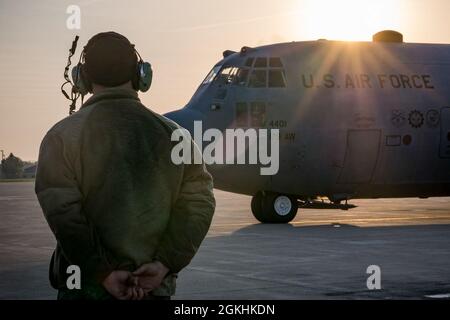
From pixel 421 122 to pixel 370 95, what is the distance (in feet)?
5.60

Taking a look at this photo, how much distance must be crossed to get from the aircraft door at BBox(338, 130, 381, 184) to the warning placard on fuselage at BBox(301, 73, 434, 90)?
1.32m

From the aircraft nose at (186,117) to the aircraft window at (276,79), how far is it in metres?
2.13

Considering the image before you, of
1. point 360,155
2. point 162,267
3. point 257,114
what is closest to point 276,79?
point 257,114

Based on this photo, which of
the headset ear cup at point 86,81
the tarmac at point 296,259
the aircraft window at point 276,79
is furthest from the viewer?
the aircraft window at point 276,79

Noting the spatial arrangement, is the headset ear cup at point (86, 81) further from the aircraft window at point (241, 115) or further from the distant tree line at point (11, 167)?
the distant tree line at point (11, 167)

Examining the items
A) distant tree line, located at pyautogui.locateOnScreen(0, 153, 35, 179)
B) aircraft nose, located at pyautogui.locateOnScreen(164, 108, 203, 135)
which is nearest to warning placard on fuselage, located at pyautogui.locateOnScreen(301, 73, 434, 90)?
aircraft nose, located at pyautogui.locateOnScreen(164, 108, 203, 135)

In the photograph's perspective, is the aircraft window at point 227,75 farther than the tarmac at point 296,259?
Yes

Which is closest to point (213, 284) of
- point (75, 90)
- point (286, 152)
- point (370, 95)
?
point (75, 90)

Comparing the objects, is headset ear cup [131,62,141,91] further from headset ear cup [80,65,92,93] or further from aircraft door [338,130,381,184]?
aircraft door [338,130,381,184]

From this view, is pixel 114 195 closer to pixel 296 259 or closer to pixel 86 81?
pixel 86 81

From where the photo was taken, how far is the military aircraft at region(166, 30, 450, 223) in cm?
2361

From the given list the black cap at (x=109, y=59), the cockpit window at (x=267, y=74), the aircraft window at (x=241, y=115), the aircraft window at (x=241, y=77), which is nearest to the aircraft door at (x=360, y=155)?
the cockpit window at (x=267, y=74)

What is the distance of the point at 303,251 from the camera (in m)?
17.0

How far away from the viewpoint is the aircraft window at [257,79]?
78.4 ft
